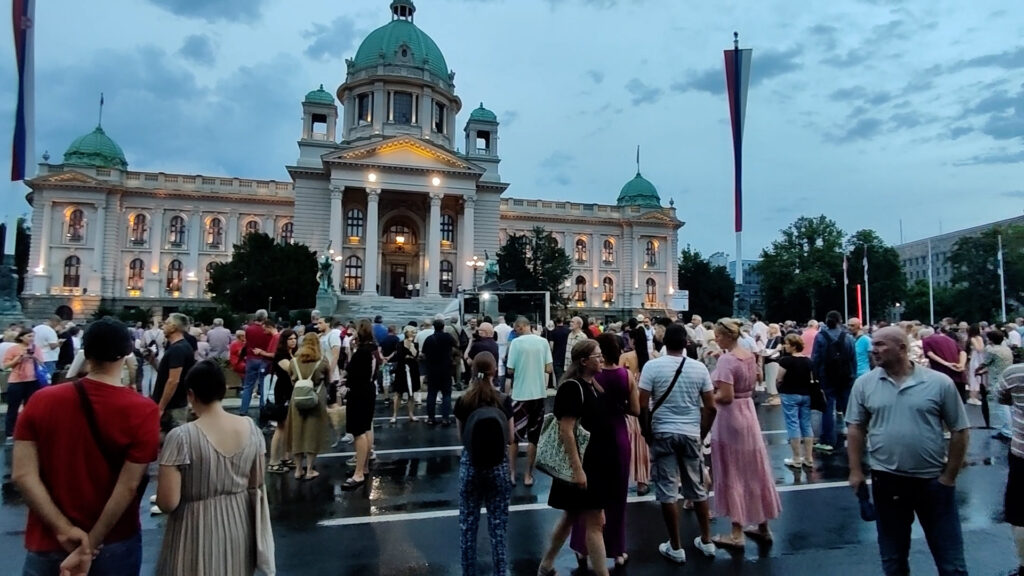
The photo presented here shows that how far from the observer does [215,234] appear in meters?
54.5

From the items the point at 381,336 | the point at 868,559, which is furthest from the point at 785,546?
the point at 381,336

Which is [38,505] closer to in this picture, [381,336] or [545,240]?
[381,336]

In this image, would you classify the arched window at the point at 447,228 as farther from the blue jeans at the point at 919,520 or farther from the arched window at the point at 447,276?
the blue jeans at the point at 919,520

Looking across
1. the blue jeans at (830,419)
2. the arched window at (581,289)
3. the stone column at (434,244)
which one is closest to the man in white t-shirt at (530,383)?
the blue jeans at (830,419)

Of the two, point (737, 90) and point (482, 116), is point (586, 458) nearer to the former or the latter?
point (737, 90)

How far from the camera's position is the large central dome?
58.2m

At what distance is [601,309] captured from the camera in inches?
2473

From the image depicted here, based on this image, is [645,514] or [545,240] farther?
[545,240]

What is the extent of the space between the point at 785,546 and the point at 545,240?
42911 mm

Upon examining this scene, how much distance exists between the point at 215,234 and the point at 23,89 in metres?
42.8

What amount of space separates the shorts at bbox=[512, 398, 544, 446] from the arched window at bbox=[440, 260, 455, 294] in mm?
46246

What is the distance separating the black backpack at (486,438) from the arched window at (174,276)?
5665cm

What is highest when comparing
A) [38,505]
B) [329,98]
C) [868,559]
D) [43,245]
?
[329,98]

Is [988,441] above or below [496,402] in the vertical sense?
below
